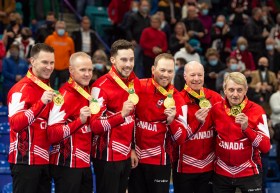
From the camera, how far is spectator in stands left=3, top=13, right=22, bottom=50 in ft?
48.8

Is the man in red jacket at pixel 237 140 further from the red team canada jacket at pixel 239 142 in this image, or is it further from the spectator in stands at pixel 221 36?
the spectator in stands at pixel 221 36

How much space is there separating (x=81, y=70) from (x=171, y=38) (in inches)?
306

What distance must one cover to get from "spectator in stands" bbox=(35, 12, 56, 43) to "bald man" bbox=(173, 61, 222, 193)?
7011mm

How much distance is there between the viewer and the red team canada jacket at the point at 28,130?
7816 millimetres

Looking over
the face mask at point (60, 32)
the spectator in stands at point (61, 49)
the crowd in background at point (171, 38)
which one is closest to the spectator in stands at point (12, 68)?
the crowd in background at point (171, 38)

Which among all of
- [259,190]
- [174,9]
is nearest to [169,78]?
[259,190]

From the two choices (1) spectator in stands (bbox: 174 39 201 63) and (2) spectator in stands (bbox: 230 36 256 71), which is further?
(2) spectator in stands (bbox: 230 36 256 71)

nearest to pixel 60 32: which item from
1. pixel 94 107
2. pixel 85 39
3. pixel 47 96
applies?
pixel 85 39

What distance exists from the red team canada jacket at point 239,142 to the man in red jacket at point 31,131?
6.53ft

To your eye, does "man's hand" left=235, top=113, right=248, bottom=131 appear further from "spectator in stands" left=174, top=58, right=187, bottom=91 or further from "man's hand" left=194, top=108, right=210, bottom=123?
"spectator in stands" left=174, top=58, right=187, bottom=91

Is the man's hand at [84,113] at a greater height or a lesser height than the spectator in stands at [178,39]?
lesser

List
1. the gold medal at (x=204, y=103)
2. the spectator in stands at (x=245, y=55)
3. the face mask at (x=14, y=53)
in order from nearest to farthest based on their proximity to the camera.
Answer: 1. the gold medal at (x=204, y=103)
2. the face mask at (x=14, y=53)
3. the spectator in stands at (x=245, y=55)

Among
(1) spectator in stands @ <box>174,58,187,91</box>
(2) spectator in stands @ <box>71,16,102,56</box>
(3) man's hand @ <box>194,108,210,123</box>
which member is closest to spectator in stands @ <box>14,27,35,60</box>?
(2) spectator in stands @ <box>71,16,102,56</box>

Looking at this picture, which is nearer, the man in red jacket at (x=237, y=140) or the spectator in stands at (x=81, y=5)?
the man in red jacket at (x=237, y=140)
